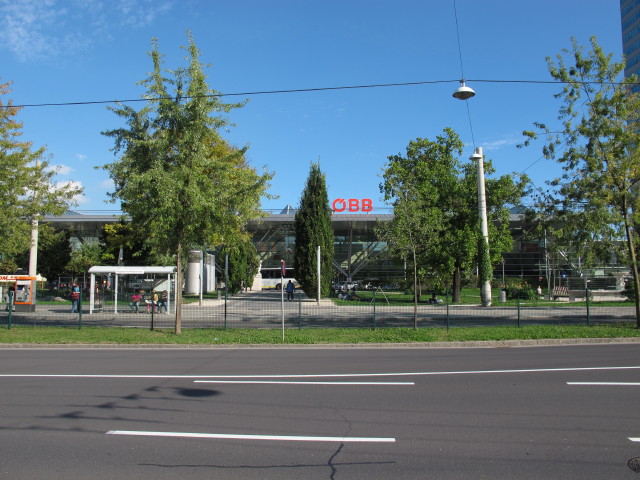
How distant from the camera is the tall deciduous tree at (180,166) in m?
15.9

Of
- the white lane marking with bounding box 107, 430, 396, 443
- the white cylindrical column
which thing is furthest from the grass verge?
the white cylindrical column

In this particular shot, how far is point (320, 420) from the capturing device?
663 cm

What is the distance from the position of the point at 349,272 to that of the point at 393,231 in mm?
43048

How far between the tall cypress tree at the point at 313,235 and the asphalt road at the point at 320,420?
21920 mm

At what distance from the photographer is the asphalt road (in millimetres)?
4941

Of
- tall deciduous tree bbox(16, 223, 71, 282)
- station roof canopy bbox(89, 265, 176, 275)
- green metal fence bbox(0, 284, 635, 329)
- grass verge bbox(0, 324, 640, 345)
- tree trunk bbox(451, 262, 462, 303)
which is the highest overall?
tall deciduous tree bbox(16, 223, 71, 282)

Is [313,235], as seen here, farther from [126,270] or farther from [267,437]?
[267,437]

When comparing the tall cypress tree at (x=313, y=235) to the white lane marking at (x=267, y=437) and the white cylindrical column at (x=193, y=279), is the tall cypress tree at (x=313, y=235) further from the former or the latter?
the white lane marking at (x=267, y=437)

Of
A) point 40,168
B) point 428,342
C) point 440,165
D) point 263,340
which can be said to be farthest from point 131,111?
point 440,165

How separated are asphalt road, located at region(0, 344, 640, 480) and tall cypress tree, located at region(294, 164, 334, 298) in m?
21.9

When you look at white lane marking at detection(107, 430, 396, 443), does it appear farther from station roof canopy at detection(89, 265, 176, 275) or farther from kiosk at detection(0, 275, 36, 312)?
kiosk at detection(0, 275, 36, 312)

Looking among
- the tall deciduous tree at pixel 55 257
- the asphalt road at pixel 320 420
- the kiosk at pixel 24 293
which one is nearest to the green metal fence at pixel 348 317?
the kiosk at pixel 24 293

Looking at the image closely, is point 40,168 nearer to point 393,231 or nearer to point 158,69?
point 158,69

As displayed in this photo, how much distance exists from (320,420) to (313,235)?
27.3 meters
